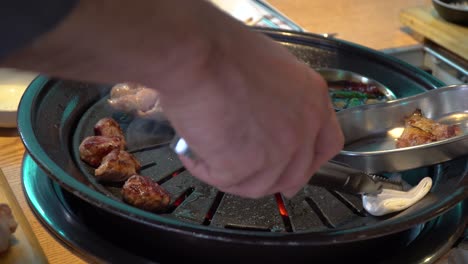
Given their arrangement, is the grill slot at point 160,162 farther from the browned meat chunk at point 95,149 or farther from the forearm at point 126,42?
the forearm at point 126,42

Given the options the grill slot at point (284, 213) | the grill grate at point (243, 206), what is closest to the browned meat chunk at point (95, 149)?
the grill grate at point (243, 206)

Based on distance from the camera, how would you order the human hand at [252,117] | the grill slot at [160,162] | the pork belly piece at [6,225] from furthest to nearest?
the grill slot at [160,162] < the pork belly piece at [6,225] < the human hand at [252,117]

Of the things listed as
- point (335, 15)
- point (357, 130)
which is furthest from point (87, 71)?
point (335, 15)

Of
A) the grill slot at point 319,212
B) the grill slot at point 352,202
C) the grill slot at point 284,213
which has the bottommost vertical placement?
the grill slot at point 284,213

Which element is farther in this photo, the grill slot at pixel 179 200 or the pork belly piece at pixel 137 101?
the pork belly piece at pixel 137 101

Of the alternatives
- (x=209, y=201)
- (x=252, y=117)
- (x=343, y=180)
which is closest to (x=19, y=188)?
(x=209, y=201)

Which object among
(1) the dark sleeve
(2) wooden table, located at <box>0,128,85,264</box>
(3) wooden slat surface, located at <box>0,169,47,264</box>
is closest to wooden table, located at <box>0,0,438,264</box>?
(2) wooden table, located at <box>0,128,85,264</box>

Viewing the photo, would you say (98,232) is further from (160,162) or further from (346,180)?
(346,180)
